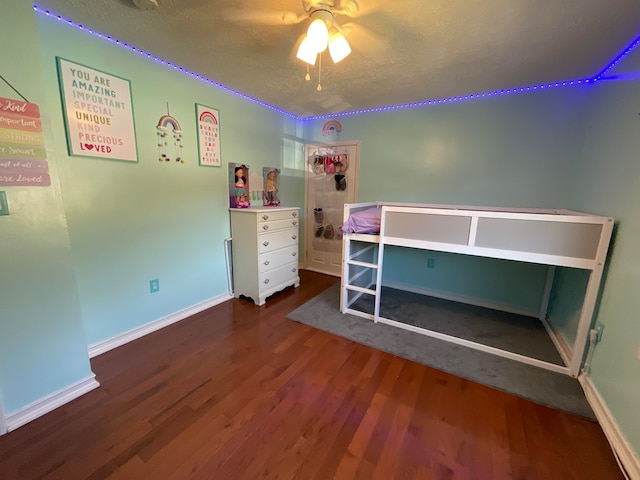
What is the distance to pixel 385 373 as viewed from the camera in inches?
69.7

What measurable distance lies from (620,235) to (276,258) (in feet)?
8.72

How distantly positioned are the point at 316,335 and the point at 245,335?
0.60 meters

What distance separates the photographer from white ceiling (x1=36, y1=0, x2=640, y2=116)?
1427 millimetres

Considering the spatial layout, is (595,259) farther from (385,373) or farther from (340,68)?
(340,68)

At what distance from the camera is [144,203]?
2.07m

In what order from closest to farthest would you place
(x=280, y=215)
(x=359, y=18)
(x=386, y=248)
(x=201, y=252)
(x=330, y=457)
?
(x=330, y=457) → (x=359, y=18) → (x=201, y=252) → (x=280, y=215) → (x=386, y=248)

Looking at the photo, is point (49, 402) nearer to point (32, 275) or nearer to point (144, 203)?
point (32, 275)

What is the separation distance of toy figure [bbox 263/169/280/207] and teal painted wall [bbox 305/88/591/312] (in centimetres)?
113

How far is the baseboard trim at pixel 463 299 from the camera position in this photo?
2682 mm

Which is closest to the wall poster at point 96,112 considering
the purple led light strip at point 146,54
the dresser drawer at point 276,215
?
the purple led light strip at point 146,54

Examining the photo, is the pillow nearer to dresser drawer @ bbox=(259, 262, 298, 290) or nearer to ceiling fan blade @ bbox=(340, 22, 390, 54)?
dresser drawer @ bbox=(259, 262, 298, 290)

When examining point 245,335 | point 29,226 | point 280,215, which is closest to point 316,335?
point 245,335

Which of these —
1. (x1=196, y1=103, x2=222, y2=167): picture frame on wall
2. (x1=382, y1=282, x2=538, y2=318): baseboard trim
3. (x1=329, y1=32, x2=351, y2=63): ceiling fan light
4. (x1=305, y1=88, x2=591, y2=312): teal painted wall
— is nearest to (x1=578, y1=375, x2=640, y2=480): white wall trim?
(x1=382, y1=282, x2=538, y2=318): baseboard trim

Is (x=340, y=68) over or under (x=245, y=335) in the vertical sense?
over
